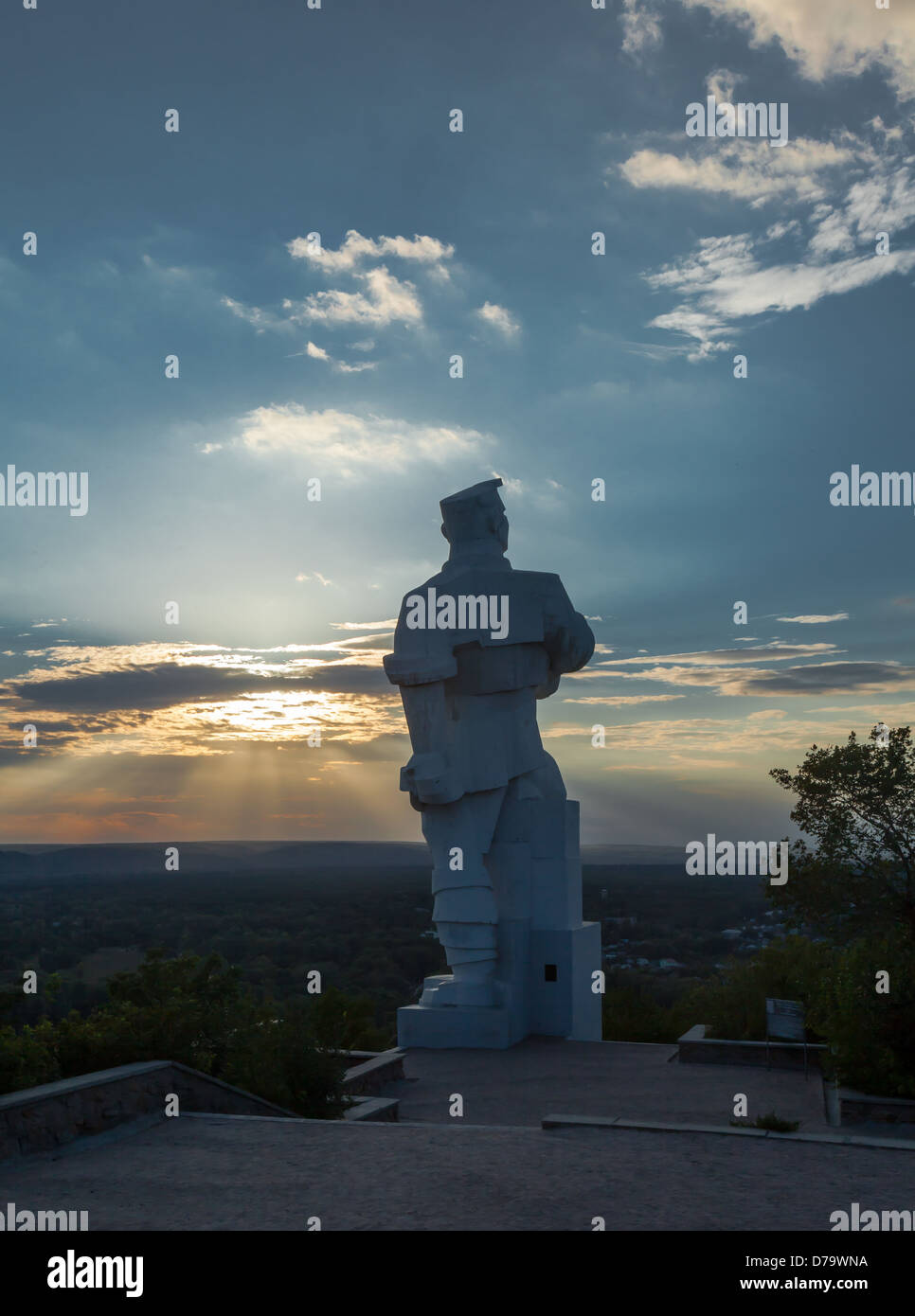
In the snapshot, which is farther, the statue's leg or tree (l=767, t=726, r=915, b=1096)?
the statue's leg

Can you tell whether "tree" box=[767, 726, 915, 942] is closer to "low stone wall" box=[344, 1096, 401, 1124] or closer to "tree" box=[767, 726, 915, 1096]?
"tree" box=[767, 726, 915, 1096]

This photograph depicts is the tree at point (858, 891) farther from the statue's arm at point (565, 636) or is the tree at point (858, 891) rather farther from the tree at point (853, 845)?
the statue's arm at point (565, 636)

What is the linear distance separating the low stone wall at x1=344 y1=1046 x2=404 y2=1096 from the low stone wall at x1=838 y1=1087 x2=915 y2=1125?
12.0 ft

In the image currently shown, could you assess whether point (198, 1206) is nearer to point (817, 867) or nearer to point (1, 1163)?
point (1, 1163)

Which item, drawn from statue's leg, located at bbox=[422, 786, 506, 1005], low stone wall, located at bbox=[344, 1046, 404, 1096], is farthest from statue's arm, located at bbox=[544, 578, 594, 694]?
low stone wall, located at bbox=[344, 1046, 404, 1096]

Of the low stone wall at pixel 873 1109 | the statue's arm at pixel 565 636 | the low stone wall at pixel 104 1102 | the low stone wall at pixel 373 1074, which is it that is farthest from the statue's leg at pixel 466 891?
the low stone wall at pixel 873 1109

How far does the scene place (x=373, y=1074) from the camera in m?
9.07

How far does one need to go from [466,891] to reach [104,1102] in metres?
5.66

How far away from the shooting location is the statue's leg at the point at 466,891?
11.0 meters

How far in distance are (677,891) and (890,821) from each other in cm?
2582

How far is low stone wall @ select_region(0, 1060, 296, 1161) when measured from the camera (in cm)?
534

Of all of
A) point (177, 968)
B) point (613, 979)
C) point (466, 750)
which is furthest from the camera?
point (613, 979)
